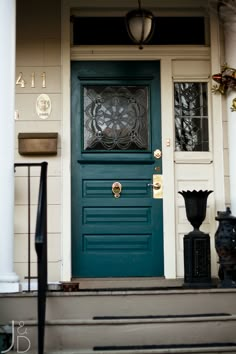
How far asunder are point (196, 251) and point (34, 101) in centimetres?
202

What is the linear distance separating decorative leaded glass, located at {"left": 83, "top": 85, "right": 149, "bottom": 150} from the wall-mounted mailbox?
331mm

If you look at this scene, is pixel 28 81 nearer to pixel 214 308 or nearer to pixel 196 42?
pixel 196 42

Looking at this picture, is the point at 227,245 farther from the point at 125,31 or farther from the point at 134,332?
the point at 125,31

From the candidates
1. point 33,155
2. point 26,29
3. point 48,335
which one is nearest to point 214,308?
point 48,335

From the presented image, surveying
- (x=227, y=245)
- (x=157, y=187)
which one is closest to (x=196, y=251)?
(x=227, y=245)

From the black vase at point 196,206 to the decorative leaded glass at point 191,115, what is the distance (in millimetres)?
688

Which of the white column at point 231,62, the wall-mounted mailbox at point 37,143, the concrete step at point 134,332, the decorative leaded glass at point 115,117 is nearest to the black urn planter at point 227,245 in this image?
the white column at point 231,62

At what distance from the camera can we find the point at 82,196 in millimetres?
6223

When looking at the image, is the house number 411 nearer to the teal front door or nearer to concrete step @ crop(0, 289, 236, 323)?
the teal front door

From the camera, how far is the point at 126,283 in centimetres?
593

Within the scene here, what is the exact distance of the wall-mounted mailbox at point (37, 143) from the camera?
6.11m

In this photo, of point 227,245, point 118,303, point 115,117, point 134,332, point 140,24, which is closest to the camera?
point 134,332

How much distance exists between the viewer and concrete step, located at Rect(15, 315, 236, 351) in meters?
4.64

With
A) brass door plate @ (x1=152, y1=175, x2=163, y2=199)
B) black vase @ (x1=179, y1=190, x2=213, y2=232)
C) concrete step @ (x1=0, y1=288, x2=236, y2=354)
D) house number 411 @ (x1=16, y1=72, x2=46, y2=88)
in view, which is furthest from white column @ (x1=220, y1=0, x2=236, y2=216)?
house number 411 @ (x1=16, y1=72, x2=46, y2=88)
